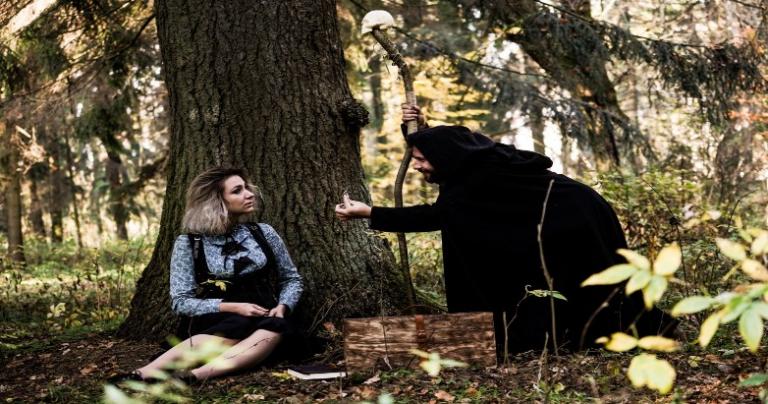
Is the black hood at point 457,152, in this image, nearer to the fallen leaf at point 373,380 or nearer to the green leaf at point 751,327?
the fallen leaf at point 373,380

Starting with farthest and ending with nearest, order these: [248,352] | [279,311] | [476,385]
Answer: [279,311], [248,352], [476,385]

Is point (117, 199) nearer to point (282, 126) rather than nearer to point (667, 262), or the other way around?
point (282, 126)

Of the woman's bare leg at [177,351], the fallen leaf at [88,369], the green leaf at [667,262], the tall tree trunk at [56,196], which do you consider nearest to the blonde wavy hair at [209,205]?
the woman's bare leg at [177,351]

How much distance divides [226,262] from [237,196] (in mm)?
461

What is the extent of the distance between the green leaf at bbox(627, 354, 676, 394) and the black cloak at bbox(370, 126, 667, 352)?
3.13 m

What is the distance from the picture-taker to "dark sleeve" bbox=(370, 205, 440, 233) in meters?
4.84

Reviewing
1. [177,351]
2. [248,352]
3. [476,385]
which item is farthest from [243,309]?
[476,385]

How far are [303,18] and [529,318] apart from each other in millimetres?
2774

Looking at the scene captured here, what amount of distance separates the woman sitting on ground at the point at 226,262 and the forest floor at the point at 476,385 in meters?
0.46

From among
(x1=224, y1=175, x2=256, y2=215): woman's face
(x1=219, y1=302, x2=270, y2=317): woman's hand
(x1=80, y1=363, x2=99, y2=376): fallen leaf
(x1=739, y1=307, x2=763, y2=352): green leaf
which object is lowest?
(x1=80, y1=363, x2=99, y2=376): fallen leaf

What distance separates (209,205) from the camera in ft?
17.0

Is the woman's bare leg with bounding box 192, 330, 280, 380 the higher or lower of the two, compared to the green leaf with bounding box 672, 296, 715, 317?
lower

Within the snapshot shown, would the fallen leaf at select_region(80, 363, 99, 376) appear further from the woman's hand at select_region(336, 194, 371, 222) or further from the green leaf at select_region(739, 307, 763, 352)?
the green leaf at select_region(739, 307, 763, 352)

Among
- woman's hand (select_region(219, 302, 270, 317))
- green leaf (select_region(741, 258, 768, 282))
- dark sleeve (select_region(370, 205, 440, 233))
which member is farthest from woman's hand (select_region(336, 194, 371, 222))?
green leaf (select_region(741, 258, 768, 282))
